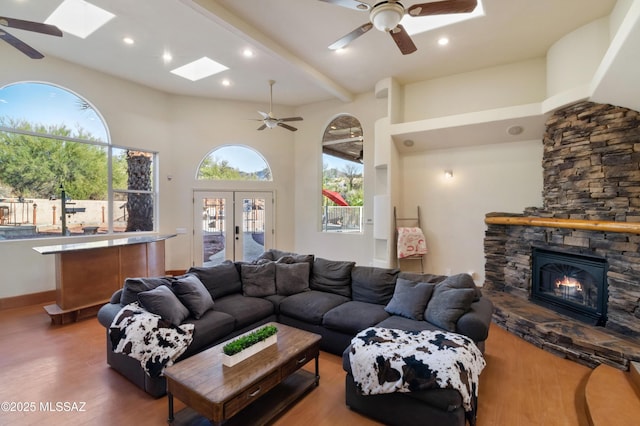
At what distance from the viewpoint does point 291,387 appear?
8.43 feet

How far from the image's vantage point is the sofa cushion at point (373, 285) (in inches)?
141

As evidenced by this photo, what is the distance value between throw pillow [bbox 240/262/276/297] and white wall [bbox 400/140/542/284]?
3360 millimetres

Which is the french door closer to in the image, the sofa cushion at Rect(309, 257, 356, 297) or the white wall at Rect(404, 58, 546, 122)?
the sofa cushion at Rect(309, 257, 356, 297)

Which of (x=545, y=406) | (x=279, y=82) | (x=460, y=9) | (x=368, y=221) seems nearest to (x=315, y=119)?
(x=279, y=82)

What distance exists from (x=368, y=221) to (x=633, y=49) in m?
4.59

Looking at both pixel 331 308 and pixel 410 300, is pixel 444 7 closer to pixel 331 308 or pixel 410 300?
pixel 410 300

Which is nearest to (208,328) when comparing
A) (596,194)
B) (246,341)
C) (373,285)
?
(246,341)

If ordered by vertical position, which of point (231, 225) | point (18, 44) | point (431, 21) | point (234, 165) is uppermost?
point (431, 21)

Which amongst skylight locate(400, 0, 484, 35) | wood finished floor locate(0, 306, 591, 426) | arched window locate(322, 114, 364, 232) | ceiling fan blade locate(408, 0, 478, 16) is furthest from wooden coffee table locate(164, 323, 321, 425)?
arched window locate(322, 114, 364, 232)

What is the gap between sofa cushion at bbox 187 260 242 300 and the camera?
143 inches

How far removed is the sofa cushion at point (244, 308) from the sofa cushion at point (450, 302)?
181cm

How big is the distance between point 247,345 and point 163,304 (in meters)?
1.02

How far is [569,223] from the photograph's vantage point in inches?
144

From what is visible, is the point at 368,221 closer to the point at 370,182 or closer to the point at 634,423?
the point at 370,182
